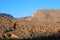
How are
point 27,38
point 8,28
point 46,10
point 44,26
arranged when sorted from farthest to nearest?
point 46,10, point 44,26, point 8,28, point 27,38

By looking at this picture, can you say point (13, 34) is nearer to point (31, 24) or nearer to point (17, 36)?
point (17, 36)

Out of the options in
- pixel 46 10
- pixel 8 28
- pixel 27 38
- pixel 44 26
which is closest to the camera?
pixel 27 38

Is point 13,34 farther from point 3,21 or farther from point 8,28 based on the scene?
point 3,21

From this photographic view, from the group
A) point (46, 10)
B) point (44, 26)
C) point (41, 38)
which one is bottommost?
point (41, 38)

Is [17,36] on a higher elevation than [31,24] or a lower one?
lower

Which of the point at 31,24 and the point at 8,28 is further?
the point at 31,24

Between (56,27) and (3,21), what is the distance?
395 cm

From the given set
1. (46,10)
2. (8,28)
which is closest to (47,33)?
(8,28)

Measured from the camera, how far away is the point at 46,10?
4678 cm

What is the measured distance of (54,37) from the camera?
1191 cm

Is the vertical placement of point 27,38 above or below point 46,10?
below

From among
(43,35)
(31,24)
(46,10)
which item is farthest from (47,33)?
(46,10)

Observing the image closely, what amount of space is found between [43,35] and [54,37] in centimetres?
74

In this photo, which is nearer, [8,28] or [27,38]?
[27,38]
